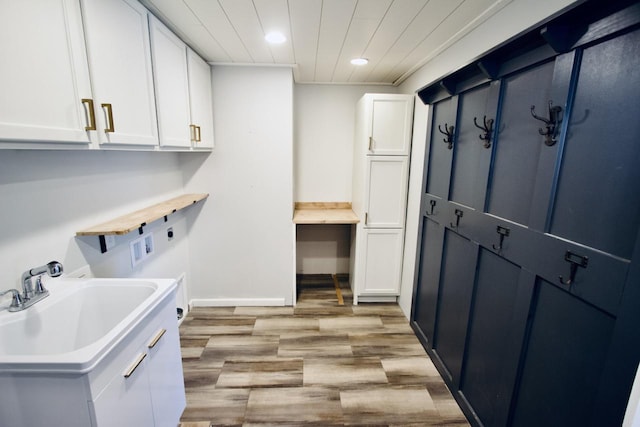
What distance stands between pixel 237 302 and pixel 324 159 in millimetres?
1937

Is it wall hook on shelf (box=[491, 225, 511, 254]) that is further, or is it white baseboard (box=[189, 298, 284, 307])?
white baseboard (box=[189, 298, 284, 307])

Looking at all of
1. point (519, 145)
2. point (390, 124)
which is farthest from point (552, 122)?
point (390, 124)

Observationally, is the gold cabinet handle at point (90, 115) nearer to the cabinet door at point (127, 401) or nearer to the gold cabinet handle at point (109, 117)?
the gold cabinet handle at point (109, 117)

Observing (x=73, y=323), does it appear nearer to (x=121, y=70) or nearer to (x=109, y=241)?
(x=109, y=241)

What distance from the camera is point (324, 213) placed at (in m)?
3.21

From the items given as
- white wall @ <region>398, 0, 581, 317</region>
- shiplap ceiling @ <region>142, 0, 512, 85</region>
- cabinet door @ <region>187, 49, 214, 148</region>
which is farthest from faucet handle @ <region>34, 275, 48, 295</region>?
white wall @ <region>398, 0, 581, 317</region>

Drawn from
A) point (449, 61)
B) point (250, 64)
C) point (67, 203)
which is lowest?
point (67, 203)

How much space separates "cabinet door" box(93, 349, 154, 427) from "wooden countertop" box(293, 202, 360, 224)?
6.05 feet

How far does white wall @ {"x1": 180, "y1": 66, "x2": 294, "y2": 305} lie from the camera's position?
2582 millimetres

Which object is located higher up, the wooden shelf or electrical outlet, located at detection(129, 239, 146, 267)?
the wooden shelf

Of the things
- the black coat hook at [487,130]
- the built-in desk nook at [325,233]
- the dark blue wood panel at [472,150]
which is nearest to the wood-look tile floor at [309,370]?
the built-in desk nook at [325,233]

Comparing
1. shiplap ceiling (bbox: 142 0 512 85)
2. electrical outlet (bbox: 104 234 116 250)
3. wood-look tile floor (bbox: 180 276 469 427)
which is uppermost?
shiplap ceiling (bbox: 142 0 512 85)

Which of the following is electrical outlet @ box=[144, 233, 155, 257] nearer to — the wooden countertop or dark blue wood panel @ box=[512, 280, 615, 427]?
the wooden countertop

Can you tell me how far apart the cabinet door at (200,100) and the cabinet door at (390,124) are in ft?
4.97
